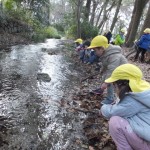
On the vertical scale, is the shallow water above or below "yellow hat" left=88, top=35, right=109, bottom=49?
below

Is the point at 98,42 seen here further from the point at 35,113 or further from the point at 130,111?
the point at 130,111

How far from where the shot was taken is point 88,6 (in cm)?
2572

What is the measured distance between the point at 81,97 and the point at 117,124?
3.18m

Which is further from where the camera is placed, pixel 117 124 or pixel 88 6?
pixel 88 6

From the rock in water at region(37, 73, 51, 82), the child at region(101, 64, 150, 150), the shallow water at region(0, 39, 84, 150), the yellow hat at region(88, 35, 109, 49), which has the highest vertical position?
the yellow hat at region(88, 35, 109, 49)

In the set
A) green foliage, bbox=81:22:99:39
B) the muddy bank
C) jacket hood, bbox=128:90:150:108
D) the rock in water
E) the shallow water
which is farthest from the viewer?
green foliage, bbox=81:22:99:39

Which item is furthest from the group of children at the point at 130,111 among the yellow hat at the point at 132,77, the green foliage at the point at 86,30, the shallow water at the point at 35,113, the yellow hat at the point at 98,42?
the green foliage at the point at 86,30

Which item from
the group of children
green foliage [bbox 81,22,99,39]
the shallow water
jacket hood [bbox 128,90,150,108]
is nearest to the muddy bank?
the shallow water

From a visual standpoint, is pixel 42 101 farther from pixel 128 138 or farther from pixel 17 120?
pixel 128 138

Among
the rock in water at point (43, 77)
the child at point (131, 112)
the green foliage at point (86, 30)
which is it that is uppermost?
the child at point (131, 112)

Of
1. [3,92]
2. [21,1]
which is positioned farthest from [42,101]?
[21,1]

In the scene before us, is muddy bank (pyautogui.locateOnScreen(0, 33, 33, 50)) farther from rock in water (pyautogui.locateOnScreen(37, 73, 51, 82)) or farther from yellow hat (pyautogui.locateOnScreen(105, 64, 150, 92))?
yellow hat (pyautogui.locateOnScreen(105, 64, 150, 92))

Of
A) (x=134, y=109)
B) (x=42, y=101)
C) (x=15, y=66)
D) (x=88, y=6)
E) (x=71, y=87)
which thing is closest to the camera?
(x=134, y=109)

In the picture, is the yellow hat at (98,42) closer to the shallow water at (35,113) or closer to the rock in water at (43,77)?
the shallow water at (35,113)
